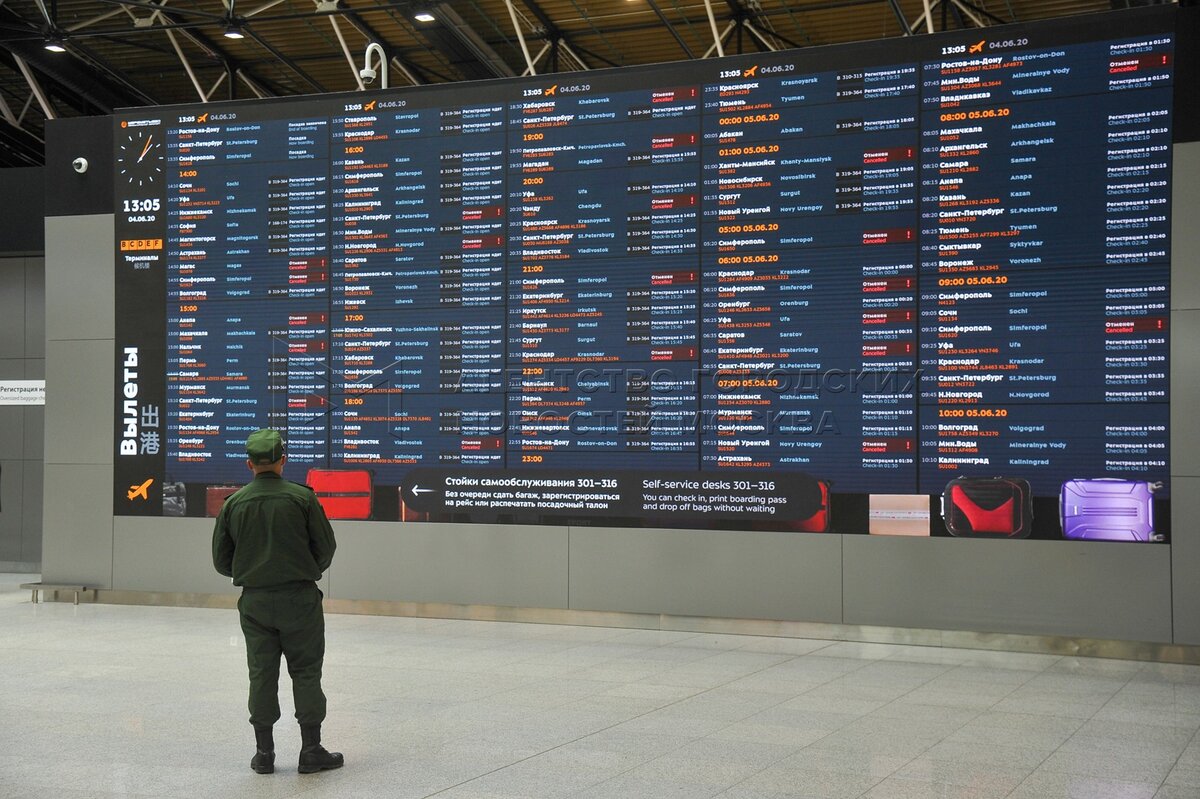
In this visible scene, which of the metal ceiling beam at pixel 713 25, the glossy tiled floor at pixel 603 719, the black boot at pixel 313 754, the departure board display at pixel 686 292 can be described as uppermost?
the metal ceiling beam at pixel 713 25

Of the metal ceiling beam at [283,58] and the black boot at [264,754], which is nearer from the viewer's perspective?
the black boot at [264,754]

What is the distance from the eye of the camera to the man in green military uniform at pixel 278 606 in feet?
15.8

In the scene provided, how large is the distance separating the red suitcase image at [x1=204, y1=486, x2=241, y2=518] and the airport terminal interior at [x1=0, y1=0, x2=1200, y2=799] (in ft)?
0.19

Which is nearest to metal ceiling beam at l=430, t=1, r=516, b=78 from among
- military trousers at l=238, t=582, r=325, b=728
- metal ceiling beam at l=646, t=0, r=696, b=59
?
metal ceiling beam at l=646, t=0, r=696, b=59

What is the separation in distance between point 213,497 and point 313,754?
522 cm

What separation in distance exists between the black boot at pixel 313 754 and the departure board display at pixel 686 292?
406 cm

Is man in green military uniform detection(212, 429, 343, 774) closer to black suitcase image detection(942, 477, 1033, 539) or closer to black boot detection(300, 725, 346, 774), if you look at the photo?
black boot detection(300, 725, 346, 774)

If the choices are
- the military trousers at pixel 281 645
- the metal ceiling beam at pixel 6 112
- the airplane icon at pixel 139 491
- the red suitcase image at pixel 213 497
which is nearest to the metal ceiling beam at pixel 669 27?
the red suitcase image at pixel 213 497

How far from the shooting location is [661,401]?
28.1ft

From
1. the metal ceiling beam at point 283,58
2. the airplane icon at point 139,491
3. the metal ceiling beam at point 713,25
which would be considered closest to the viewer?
the airplane icon at point 139,491

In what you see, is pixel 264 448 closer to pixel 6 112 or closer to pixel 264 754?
pixel 264 754

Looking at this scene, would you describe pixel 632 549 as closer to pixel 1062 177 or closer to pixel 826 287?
pixel 826 287

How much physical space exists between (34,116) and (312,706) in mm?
15722

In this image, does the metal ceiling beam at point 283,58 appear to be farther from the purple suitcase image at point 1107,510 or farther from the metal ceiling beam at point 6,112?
the purple suitcase image at point 1107,510
